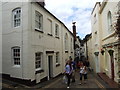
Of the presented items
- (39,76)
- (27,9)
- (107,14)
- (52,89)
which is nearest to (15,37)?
(27,9)

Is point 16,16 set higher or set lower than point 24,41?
higher

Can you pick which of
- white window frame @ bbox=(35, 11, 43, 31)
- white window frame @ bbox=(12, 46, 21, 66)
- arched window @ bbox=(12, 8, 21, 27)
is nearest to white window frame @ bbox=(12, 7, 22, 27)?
arched window @ bbox=(12, 8, 21, 27)

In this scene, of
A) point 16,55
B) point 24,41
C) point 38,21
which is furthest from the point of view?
point 38,21

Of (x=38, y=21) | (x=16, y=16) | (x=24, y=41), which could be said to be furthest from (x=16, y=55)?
(x=38, y=21)

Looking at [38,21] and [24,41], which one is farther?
[38,21]

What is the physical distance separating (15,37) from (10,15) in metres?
1.88

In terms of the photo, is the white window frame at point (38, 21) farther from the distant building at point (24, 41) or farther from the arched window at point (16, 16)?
the arched window at point (16, 16)

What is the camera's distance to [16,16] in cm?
1185

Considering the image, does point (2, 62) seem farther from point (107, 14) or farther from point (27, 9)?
point (107, 14)

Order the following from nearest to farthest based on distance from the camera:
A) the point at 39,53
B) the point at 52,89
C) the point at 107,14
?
the point at 52,89, the point at 39,53, the point at 107,14

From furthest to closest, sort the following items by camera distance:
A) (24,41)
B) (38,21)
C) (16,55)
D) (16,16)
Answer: (38,21), (16,16), (16,55), (24,41)

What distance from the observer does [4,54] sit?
12.2 m

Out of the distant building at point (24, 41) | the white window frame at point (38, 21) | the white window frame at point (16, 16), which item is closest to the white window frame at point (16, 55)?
the distant building at point (24, 41)

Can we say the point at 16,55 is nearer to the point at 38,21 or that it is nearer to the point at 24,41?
the point at 24,41
